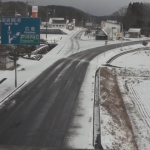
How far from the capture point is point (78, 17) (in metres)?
161

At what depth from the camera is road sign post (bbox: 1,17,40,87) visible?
18297mm

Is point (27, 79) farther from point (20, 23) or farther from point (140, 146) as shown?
point (140, 146)

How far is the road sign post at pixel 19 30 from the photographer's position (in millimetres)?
18297

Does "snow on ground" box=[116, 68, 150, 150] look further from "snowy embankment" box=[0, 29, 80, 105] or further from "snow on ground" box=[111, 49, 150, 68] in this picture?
"snowy embankment" box=[0, 29, 80, 105]

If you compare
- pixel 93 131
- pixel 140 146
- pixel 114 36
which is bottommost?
pixel 140 146

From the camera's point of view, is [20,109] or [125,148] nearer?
[125,148]

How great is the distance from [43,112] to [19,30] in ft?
21.4

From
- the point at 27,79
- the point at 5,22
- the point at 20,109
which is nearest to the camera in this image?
the point at 20,109

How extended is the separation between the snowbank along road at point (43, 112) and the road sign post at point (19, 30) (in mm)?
4009

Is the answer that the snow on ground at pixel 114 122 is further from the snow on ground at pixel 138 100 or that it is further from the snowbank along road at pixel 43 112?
the snowbank along road at pixel 43 112

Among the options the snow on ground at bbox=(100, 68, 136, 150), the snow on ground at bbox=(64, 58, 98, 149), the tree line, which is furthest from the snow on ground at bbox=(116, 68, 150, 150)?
the tree line

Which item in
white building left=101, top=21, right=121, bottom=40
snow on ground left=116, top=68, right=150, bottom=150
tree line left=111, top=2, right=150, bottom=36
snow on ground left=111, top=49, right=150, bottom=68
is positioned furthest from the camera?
tree line left=111, top=2, right=150, bottom=36

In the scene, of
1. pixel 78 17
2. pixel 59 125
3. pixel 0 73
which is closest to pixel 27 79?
pixel 0 73

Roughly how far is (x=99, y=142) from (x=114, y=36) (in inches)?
2135
